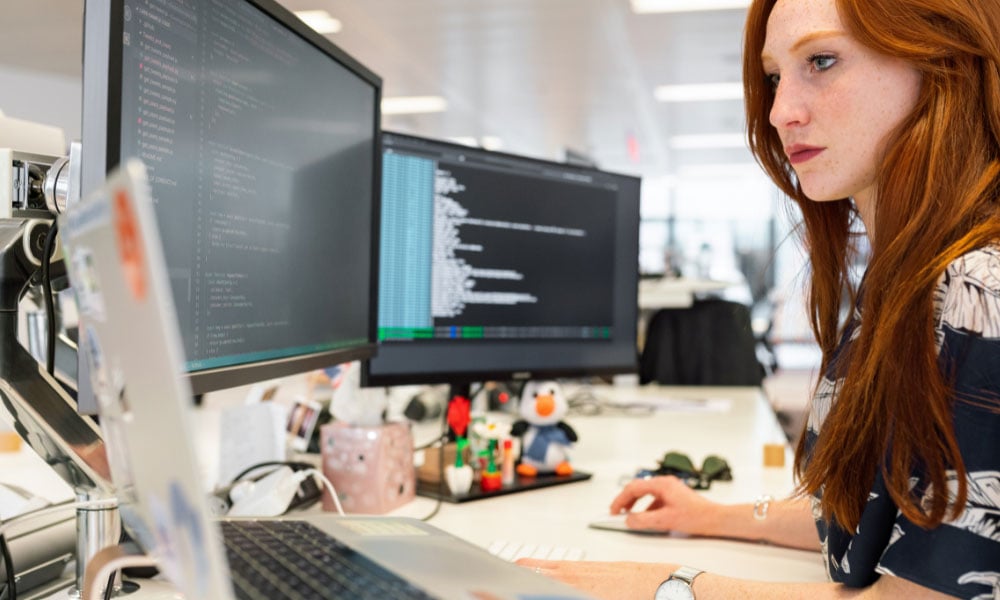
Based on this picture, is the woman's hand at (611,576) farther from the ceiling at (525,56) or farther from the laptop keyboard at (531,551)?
the ceiling at (525,56)

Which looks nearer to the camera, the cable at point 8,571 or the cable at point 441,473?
the cable at point 8,571

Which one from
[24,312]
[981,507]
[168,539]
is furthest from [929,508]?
[24,312]

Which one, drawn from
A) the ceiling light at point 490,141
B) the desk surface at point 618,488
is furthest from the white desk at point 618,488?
the ceiling light at point 490,141

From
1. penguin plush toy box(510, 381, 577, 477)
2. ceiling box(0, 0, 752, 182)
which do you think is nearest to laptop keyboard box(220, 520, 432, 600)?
penguin plush toy box(510, 381, 577, 477)

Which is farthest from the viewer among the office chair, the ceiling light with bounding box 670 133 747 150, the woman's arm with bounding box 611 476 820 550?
the ceiling light with bounding box 670 133 747 150

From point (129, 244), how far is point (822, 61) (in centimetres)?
71

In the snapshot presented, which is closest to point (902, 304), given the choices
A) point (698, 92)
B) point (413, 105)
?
point (698, 92)

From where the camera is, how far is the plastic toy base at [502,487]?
1.19 metres

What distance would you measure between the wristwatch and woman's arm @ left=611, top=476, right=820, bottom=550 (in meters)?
0.30

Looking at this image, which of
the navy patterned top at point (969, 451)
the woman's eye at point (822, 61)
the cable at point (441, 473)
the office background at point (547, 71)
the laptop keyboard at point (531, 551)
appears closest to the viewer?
the navy patterned top at point (969, 451)

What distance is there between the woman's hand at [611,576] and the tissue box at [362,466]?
0.35 m

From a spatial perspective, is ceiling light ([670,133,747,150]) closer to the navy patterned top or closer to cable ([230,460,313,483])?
cable ([230,460,313,483])

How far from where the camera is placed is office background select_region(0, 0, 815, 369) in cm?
507

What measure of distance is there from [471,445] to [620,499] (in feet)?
0.83
